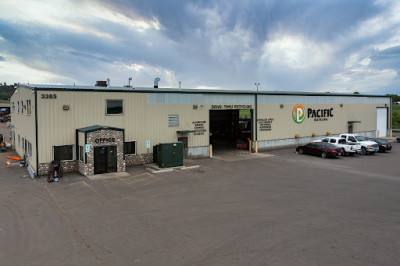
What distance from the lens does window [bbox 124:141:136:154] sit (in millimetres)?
23234

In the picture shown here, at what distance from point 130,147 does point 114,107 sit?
3388mm

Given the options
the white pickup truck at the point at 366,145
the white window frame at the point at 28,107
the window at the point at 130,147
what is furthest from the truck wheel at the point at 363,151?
the white window frame at the point at 28,107

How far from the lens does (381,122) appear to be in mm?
46844

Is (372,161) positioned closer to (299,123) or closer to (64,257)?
(299,123)

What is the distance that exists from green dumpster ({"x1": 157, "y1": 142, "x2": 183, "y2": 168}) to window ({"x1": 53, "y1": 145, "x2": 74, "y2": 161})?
20.6 ft

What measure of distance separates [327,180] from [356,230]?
27.0ft

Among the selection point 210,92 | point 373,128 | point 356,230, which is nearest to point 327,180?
point 356,230

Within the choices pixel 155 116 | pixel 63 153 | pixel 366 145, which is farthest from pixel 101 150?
pixel 366 145

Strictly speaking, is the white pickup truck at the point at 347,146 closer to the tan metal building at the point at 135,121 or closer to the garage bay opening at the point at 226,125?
the tan metal building at the point at 135,121

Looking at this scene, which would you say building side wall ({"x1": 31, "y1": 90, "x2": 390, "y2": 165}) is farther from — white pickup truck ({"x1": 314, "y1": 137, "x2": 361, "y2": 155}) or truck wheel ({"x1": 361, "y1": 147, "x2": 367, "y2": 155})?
truck wheel ({"x1": 361, "y1": 147, "x2": 367, "y2": 155})

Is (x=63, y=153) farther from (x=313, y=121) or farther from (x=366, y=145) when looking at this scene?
(x=313, y=121)

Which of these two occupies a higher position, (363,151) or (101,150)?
(101,150)

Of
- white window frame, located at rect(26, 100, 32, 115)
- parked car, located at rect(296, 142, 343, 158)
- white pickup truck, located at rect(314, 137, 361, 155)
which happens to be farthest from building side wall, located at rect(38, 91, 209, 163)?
white pickup truck, located at rect(314, 137, 361, 155)

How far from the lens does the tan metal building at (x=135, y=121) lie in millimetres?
20047
